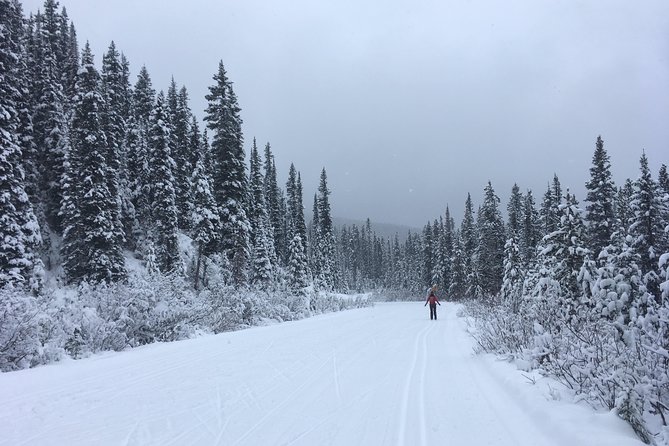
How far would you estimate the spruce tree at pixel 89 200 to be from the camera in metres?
25.5

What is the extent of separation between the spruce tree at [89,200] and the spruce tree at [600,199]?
3253cm

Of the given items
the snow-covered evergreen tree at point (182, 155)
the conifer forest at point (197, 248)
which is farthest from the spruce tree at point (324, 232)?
the snow-covered evergreen tree at point (182, 155)

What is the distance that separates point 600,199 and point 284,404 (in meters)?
32.1

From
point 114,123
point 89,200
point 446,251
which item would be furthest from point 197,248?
point 446,251

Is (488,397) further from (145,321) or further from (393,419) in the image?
(145,321)

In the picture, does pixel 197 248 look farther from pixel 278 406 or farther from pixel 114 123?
pixel 278 406

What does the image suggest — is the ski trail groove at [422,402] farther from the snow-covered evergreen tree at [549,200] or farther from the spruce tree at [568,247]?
the snow-covered evergreen tree at [549,200]

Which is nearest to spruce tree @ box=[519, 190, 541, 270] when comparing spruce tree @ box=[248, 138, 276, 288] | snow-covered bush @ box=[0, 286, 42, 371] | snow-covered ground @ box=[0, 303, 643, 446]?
spruce tree @ box=[248, 138, 276, 288]

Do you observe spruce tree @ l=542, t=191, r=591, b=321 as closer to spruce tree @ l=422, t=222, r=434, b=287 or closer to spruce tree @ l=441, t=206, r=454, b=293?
spruce tree @ l=441, t=206, r=454, b=293

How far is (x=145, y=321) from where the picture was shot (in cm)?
1150

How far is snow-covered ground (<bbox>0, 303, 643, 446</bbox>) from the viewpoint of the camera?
178 inches

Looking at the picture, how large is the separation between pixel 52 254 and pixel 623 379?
35.2 meters

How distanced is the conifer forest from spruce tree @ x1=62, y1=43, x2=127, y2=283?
0.11 metres

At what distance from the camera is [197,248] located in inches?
1372
